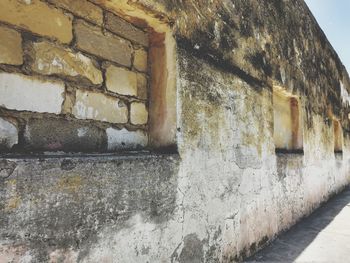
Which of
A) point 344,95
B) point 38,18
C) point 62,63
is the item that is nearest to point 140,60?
point 62,63

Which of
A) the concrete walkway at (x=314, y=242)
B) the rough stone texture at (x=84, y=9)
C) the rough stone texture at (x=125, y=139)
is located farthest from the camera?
the concrete walkway at (x=314, y=242)

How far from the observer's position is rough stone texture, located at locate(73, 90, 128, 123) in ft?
5.04

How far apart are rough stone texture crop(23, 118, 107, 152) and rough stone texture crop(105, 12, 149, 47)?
1.88 ft

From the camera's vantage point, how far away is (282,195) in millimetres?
3320

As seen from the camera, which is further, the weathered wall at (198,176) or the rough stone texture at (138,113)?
the rough stone texture at (138,113)

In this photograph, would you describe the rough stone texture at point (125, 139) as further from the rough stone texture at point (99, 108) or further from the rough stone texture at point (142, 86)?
the rough stone texture at point (142, 86)

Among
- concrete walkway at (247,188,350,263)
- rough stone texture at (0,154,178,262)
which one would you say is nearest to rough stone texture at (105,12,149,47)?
rough stone texture at (0,154,178,262)

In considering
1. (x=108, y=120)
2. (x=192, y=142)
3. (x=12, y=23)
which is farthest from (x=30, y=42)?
(x=192, y=142)

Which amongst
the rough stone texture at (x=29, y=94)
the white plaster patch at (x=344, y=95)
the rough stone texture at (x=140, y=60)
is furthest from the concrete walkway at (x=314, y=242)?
the white plaster patch at (x=344, y=95)

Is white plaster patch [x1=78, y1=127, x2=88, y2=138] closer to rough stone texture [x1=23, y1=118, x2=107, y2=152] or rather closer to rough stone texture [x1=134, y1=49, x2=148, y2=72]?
rough stone texture [x1=23, y1=118, x2=107, y2=152]

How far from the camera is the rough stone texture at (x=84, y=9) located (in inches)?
59.0

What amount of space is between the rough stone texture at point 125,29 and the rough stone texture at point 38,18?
0.87 feet

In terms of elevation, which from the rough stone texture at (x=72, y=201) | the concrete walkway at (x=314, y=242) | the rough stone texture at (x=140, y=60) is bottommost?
the concrete walkway at (x=314, y=242)

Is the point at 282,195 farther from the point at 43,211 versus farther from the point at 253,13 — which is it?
the point at 43,211
